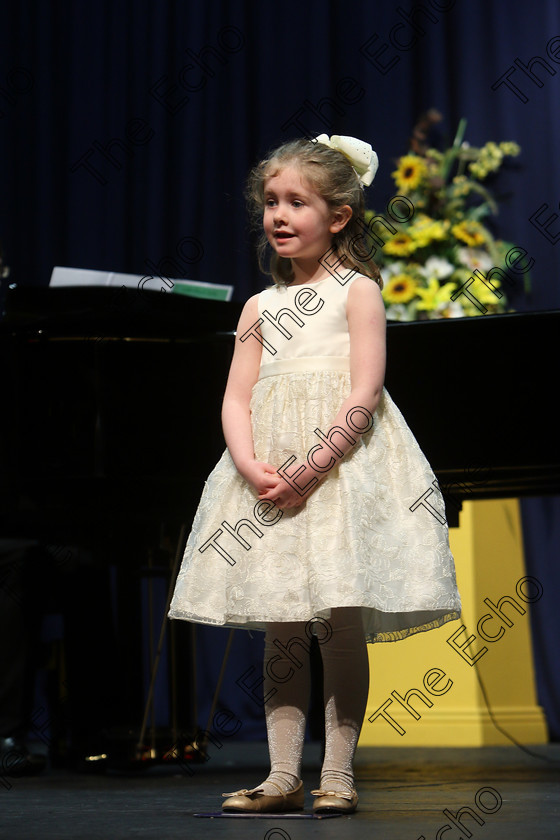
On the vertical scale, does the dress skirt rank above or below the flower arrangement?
below

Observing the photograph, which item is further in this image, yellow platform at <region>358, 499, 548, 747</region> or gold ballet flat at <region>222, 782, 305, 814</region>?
yellow platform at <region>358, 499, 548, 747</region>

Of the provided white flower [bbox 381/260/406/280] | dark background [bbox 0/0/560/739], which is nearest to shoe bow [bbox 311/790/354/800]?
white flower [bbox 381/260/406/280]

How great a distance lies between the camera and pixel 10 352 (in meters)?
2.70

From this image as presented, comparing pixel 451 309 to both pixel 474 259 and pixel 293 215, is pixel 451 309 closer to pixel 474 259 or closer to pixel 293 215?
pixel 474 259

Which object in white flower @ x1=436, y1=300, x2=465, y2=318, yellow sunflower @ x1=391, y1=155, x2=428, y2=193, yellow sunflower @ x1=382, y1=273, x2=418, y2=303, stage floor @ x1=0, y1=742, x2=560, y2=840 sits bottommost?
stage floor @ x1=0, y1=742, x2=560, y2=840

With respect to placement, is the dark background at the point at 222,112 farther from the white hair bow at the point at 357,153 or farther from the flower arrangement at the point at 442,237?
the white hair bow at the point at 357,153

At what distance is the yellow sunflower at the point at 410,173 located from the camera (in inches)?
155

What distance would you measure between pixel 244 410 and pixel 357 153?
1.82 ft

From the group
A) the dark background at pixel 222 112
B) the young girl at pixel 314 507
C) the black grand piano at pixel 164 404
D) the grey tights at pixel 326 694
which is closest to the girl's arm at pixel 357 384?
the young girl at pixel 314 507

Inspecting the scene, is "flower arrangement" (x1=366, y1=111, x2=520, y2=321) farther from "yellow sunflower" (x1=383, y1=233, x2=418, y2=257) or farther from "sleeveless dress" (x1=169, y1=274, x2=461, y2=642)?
"sleeveless dress" (x1=169, y1=274, x2=461, y2=642)

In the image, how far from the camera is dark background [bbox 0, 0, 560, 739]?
418 centimetres

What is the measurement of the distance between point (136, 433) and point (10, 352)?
39 cm

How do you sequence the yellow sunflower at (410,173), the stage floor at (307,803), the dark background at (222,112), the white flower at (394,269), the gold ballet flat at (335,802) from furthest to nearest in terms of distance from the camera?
the dark background at (222,112)
the yellow sunflower at (410,173)
the white flower at (394,269)
the gold ballet flat at (335,802)
the stage floor at (307,803)

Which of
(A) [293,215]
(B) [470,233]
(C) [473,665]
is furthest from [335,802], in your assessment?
(B) [470,233]
